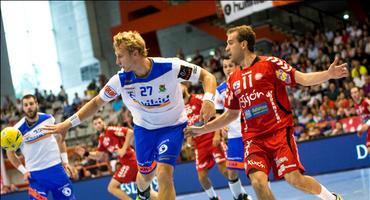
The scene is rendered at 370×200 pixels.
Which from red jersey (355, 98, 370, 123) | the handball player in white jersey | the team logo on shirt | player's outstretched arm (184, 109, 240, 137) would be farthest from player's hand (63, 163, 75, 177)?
red jersey (355, 98, 370, 123)

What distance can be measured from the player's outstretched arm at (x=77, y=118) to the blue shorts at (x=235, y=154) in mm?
2987

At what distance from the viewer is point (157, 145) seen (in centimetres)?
680

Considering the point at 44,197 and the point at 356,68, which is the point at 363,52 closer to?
the point at 356,68

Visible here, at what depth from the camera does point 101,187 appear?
16031 mm

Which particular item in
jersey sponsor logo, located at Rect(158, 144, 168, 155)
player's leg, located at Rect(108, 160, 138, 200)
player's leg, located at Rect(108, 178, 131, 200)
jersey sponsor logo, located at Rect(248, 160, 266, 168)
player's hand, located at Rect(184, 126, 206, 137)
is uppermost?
player's hand, located at Rect(184, 126, 206, 137)

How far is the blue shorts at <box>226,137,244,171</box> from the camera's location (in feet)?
28.9

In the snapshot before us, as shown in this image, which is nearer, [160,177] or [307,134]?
[160,177]

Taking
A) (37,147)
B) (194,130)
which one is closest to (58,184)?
(37,147)

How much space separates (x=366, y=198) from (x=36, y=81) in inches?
1055

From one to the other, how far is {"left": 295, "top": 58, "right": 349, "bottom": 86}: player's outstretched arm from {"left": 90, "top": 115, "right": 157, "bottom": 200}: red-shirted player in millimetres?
5657

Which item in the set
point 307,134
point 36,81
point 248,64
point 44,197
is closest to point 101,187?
A: point 307,134

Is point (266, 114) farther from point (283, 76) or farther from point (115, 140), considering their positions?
point (115, 140)

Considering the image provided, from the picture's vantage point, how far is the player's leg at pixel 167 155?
637 centimetres

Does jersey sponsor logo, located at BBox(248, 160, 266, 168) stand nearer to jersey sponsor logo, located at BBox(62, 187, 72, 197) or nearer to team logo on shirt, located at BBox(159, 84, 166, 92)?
team logo on shirt, located at BBox(159, 84, 166, 92)
